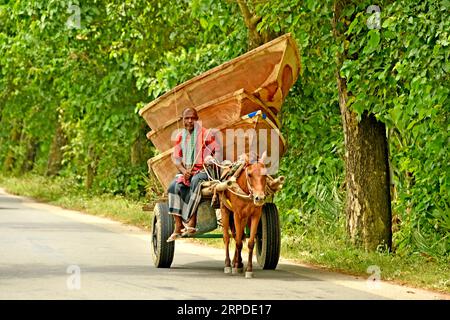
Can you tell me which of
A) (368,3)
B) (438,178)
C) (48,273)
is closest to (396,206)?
(438,178)

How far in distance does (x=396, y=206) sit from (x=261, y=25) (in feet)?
12.4

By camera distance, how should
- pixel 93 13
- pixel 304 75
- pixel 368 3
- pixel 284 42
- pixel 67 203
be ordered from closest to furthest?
pixel 284 42, pixel 368 3, pixel 304 75, pixel 93 13, pixel 67 203

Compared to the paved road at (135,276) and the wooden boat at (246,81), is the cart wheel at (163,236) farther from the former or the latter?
the wooden boat at (246,81)

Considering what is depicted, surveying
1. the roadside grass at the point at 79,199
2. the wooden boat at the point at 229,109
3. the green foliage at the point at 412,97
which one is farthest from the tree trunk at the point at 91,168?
the wooden boat at the point at 229,109

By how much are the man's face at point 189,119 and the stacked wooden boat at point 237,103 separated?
39cm

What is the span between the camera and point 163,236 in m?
16.3

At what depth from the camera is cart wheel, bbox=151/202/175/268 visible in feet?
53.7

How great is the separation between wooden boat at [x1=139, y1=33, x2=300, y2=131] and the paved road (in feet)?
7.39

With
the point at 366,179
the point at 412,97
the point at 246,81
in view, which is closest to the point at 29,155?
the point at 366,179

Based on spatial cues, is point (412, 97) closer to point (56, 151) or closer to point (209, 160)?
point (209, 160)

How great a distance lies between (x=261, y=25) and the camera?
20.5 meters

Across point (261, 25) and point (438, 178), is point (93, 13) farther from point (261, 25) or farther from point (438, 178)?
point (438, 178)

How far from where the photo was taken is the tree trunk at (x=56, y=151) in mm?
49316

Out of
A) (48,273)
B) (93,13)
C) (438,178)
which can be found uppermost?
(93,13)
